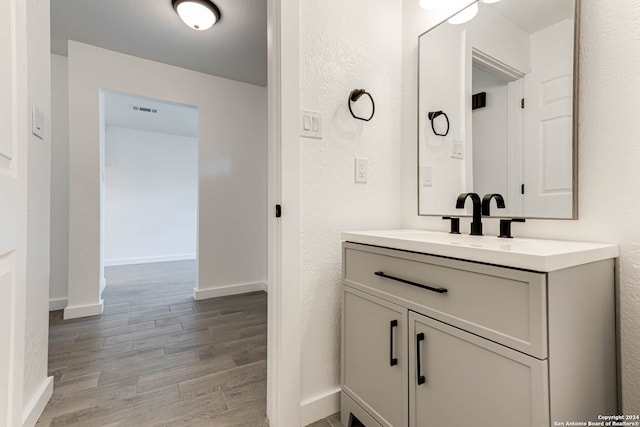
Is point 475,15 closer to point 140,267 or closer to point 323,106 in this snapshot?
point 323,106

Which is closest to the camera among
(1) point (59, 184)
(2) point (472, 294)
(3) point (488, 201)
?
(2) point (472, 294)

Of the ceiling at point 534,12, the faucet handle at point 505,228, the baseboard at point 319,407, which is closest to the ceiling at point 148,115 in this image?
the ceiling at point 534,12

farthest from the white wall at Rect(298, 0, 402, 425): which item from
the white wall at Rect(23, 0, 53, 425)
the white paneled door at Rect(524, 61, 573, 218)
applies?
the white wall at Rect(23, 0, 53, 425)

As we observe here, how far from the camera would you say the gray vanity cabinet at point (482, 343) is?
2.19 ft

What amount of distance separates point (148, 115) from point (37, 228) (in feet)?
11.6

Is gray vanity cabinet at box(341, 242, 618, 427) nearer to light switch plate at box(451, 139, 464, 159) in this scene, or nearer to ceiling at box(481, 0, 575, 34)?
light switch plate at box(451, 139, 464, 159)

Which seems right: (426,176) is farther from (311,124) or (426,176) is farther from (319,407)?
(319,407)

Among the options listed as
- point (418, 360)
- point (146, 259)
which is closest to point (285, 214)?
point (418, 360)

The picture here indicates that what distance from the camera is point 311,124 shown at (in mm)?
1273

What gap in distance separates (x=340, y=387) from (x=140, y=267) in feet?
14.9

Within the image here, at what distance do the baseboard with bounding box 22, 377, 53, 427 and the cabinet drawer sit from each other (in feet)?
5.06

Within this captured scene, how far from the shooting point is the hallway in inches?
52.7

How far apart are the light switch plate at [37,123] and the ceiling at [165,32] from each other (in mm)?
1257

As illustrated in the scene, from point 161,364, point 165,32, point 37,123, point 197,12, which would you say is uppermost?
point 165,32
